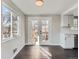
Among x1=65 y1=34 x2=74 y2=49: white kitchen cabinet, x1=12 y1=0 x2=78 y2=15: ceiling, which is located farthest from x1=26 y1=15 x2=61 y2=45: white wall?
x1=12 y1=0 x2=78 y2=15: ceiling

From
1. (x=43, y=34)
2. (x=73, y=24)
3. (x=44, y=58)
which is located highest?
(x=73, y=24)

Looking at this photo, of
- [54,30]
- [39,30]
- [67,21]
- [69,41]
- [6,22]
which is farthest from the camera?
[39,30]

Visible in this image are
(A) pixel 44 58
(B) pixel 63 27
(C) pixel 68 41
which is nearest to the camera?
(A) pixel 44 58

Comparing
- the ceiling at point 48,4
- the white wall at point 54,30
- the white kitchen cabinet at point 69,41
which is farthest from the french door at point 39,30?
the ceiling at point 48,4

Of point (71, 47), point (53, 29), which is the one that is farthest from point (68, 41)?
point (53, 29)

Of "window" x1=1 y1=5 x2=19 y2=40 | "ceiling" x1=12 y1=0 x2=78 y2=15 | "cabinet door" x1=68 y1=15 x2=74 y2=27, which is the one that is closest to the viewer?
"window" x1=1 y1=5 x2=19 y2=40

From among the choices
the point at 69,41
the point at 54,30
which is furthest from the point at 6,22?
the point at 54,30

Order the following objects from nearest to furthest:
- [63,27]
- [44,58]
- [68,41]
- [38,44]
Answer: [44,58]
[68,41]
[63,27]
[38,44]

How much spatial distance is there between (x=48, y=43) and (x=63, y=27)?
6.67ft

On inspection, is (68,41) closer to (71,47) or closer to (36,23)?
(71,47)

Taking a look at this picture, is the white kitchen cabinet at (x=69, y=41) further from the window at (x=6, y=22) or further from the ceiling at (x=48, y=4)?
the window at (x=6, y=22)

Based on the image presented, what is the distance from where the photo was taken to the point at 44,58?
17.4 feet

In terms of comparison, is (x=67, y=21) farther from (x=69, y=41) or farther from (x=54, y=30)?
(x=54, y=30)

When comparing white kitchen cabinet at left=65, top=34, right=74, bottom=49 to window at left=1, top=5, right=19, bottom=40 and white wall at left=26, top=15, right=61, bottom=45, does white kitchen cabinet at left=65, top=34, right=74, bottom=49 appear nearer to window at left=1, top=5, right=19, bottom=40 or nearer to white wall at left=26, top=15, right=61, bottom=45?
white wall at left=26, top=15, right=61, bottom=45
